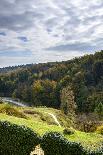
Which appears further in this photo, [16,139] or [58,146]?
[16,139]

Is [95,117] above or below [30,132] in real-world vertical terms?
below

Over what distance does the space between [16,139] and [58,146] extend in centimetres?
542

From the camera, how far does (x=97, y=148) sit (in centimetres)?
3444

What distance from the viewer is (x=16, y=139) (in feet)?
129

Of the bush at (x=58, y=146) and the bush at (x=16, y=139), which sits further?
the bush at (x=16, y=139)

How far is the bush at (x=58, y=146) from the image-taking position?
115ft

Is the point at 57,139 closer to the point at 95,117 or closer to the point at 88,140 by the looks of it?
the point at 88,140

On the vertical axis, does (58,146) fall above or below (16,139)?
below

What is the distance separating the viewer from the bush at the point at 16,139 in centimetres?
3812

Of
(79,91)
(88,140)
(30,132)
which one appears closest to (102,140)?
(88,140)

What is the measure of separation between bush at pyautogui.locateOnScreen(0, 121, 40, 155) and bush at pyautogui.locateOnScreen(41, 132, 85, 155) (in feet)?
3.77

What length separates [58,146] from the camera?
36250 mm

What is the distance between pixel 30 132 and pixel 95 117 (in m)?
82.0

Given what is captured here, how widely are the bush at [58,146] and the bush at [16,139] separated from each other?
115 centimetres
